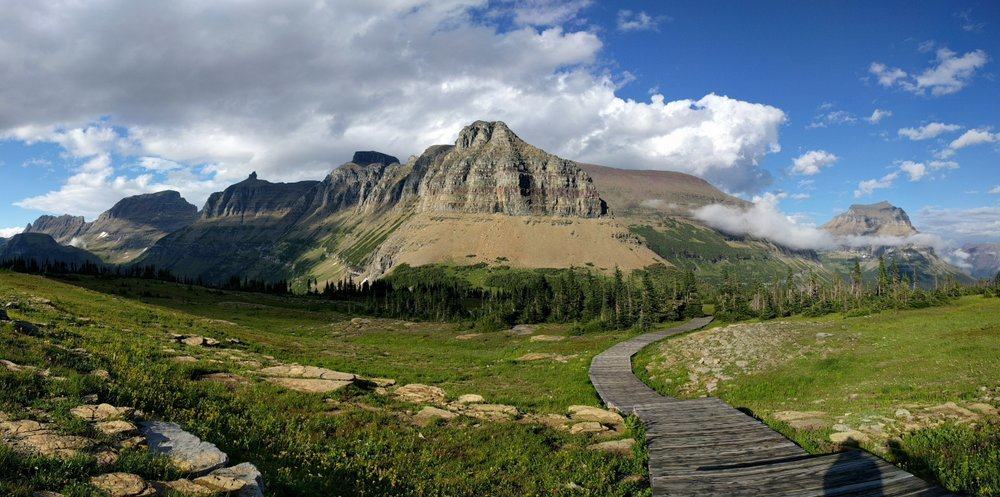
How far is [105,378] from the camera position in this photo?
49.9ft

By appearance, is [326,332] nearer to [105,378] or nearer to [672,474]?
[105,378]

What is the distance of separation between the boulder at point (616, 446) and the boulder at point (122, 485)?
1263 cm

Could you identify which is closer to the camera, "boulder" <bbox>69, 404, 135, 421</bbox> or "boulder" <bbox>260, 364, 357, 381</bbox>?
"boulder" <bbox>69, 404, 135, 421</bbox>

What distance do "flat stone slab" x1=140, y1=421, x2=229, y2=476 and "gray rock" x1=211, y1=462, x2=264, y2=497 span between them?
0.39 m

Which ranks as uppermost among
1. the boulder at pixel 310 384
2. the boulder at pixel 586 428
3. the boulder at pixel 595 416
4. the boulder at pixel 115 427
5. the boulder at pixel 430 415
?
the boulder at pixel 115 427

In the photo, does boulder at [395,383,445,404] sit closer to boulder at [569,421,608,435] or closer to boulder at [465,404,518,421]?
boulder at [465,404,518,421]

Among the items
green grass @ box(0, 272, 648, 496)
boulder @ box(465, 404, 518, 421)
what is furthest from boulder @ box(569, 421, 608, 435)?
boulder @ box(465, 404, 518, 421)

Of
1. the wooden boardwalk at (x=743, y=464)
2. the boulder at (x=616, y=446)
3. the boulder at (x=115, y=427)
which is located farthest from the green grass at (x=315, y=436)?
the wooden boardwalk at (x=743, y=464)

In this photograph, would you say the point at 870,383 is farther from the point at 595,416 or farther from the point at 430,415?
the point at 430,415

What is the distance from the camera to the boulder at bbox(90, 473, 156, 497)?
8.19m

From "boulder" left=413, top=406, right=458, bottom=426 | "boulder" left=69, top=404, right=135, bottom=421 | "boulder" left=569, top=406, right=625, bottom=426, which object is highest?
"boulder" left=69, top=404, right=135, bottom=421

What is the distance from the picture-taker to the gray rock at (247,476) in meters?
9.41

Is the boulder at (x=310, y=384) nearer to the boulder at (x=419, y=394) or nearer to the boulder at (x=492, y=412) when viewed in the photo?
the boulder at (x=419, y=394)

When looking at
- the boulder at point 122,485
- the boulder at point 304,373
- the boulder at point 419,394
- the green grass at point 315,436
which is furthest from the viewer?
the boulder at point 304,373
